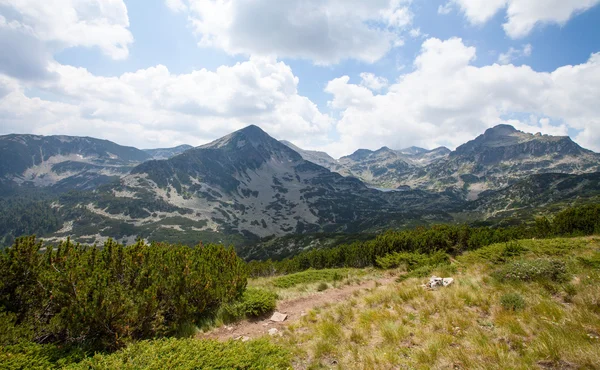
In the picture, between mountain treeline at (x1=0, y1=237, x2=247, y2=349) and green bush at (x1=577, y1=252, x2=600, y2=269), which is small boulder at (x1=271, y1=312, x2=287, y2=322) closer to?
mountain treeline at (x1=0, y1=237, x2=247, y2=349)

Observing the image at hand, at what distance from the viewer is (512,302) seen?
10188 mm

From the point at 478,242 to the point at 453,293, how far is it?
1092 inches

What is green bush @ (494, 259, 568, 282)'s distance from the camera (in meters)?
12.3

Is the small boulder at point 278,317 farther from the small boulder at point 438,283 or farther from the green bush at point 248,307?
the small boulder at point 438,283

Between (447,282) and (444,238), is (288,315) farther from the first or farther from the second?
(444,238)

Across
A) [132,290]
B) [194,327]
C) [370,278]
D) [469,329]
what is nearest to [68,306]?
[132,290]

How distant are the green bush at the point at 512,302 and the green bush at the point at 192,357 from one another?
28.1ft

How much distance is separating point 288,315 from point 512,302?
388 inches

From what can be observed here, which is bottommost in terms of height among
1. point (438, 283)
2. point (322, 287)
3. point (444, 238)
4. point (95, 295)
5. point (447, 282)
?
point (444, 238)

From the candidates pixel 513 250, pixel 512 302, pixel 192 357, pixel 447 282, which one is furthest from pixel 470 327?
pixel 513 250

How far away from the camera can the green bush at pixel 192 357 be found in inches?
283

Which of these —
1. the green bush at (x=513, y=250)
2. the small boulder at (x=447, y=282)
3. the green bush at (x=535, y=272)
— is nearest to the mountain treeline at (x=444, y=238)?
the green bush at (x=513, y=250)

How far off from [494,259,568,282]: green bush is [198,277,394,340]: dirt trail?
26.2 feet

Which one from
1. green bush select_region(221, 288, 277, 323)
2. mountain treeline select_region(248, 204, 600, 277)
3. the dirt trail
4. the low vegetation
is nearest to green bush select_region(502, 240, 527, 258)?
the low vegetation
